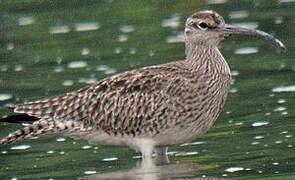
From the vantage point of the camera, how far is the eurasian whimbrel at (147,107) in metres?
18.4

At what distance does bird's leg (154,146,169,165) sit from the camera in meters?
18.3

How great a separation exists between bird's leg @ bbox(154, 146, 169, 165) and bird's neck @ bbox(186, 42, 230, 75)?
1.01 meters

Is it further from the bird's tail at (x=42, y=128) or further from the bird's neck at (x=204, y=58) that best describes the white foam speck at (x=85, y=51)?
the bird's tail at (x=42, y=128)

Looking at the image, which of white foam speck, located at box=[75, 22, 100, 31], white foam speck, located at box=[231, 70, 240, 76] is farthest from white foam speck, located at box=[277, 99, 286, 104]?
white foam speck, located at box=[75, 22, 100, 31]

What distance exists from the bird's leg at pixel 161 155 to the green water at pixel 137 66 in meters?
0.10

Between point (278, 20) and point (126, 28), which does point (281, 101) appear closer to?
point (278, 20)

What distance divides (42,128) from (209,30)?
2.25m

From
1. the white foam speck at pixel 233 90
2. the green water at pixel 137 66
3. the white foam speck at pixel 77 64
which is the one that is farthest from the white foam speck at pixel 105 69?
the white foam speck at pixel 233 90

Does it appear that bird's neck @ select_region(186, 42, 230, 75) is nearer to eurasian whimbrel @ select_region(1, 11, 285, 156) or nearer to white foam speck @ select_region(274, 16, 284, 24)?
eurasian whimbrel @ select_region(1, 11, 285, 156)

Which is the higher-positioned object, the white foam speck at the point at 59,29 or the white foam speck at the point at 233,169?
the white foam speck at the point at 59,29

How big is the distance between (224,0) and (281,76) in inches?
272

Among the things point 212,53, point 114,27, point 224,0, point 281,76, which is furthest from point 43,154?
point 224,0

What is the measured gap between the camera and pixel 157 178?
17.5 meters

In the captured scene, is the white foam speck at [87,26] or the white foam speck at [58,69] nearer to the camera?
the white foam speck at [58,69]
